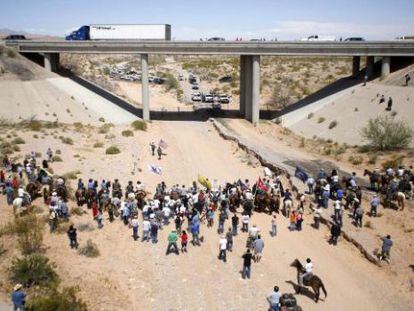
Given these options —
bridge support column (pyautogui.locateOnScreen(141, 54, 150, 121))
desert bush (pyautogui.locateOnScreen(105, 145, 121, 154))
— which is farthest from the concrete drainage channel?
desert bush (pyautogui.locateOnScreen(105, 145, 121, 154))

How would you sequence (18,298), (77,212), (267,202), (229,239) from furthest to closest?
1. (267,202)
2. (77,212)
3. (229,239)
4. (18,298)

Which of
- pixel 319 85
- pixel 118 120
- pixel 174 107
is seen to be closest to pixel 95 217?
pixel 118 120

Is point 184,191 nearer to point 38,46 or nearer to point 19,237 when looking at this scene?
point 19,237

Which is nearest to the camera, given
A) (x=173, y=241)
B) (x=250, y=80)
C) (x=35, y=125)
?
(x=173, y=241)

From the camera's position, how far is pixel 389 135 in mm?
40438

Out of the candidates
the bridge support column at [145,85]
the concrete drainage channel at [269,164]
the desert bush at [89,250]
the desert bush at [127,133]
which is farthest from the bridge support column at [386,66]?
the desert bush at [89,250]

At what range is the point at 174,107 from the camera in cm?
7138

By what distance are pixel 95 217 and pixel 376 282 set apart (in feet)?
46.9

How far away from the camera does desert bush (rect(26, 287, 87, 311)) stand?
614 inches

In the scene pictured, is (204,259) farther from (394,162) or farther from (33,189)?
(394,162)

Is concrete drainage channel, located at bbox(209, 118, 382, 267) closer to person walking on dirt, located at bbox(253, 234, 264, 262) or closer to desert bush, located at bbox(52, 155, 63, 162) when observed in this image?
person walking on dirt, located at bbox(253, 234, 264, 262)

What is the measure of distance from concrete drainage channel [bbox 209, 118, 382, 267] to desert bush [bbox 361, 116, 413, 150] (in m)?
10.7

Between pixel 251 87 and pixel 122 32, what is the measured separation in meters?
20.6

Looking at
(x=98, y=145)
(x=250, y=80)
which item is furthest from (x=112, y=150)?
(x=250, y=80)
